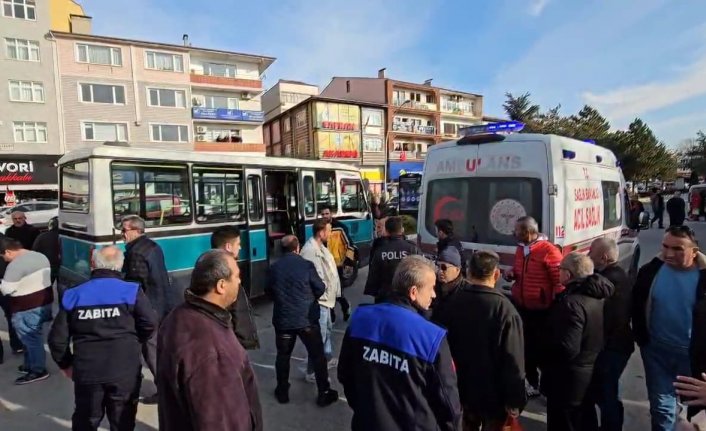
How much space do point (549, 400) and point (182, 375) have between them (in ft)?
8.21

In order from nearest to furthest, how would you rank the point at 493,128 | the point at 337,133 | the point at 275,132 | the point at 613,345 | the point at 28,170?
the point at 613,345 → the point at 493,128 → the point at 28,170 → the point at 337,133 → the point at 275,132

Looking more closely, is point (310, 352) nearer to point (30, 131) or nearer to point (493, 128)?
point (493, 128)

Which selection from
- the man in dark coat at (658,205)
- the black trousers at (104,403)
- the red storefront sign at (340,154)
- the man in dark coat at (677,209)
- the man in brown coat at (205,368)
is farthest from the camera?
the red storefront sign at (340,154)

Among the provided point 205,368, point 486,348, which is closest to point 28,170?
point 205,368

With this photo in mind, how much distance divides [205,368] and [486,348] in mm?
1580

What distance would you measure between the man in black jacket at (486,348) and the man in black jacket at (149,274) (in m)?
2.95

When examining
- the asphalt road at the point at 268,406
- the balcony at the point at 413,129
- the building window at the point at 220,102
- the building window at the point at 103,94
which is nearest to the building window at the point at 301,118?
the building window at the point at 220,102

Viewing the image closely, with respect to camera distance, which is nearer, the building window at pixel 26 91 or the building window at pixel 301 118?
the building window at pixel 26 91

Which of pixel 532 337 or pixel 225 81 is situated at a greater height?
pixel 225 81

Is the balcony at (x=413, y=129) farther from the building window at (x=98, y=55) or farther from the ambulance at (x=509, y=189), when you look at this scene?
the ambulance at (x=509, y=189)

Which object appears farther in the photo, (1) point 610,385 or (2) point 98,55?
(2) point 98,55

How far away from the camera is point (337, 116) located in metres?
38.1

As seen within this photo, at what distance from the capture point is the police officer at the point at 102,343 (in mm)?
2740

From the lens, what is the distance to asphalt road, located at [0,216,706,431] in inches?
142
